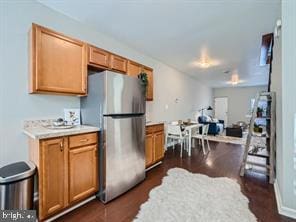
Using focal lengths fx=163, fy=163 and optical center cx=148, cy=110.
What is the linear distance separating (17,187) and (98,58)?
5.99 feet

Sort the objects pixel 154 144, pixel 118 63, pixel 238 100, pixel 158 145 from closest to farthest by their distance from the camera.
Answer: pixel 118 63, pixel 154 144, pixel 158 145, pixel 238 100

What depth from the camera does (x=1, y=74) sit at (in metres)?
1.81

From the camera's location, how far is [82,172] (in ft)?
6.43

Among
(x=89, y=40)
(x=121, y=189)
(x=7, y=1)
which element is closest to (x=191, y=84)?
(x=89, y=40)

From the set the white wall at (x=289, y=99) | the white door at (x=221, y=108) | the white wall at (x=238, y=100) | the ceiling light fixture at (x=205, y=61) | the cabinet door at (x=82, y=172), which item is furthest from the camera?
the white door at (x=221, y=108)

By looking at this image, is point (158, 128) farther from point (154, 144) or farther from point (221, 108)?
point (221, 108)

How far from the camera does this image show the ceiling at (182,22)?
209cm

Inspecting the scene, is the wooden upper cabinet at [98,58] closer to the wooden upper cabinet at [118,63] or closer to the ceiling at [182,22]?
the wooden upper cabinet at [118,63]

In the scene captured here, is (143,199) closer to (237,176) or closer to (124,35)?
(237,176)

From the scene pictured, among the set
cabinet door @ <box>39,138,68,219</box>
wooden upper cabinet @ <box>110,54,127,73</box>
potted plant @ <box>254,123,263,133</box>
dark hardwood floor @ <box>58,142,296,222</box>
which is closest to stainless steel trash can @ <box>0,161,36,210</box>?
cabinet door @ <box>39,138,68,219</box>

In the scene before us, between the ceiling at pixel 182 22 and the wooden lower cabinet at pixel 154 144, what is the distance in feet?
5.65

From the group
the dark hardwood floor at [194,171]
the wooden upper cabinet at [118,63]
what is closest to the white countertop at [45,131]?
the dark hardwood floor at [194,171]

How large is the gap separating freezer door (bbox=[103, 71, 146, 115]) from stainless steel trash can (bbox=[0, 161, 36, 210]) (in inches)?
39.3

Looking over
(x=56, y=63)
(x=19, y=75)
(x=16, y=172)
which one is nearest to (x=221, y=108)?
(x=56, y=63)
